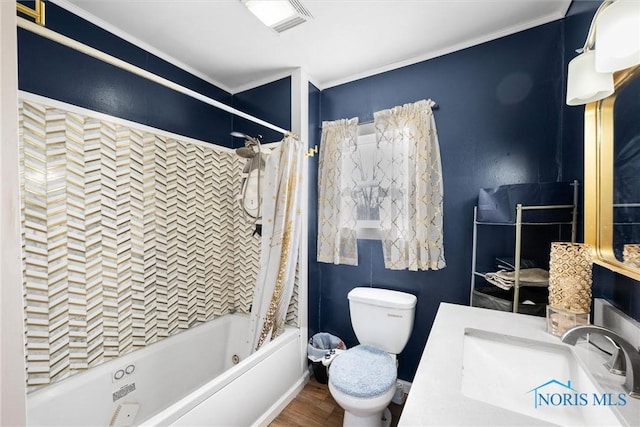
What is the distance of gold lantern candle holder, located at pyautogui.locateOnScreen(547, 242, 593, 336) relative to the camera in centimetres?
97

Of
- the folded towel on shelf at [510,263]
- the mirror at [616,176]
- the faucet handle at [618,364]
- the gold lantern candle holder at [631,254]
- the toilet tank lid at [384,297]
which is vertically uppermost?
the mirror at [616,176]

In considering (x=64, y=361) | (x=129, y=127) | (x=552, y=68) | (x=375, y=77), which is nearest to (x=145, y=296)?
(x=64, y=361)

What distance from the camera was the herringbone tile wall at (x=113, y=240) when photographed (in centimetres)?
131

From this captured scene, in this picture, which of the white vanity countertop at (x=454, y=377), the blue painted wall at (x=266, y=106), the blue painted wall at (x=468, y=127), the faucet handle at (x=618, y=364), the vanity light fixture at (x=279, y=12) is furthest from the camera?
the blue painted wall at (x=266, y=106)

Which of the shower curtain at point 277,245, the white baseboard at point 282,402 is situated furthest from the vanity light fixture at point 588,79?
the white baseboard at point 282,402

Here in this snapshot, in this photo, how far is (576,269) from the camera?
98cm

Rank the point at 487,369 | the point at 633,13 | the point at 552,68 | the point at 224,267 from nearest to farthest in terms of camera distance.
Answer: the point at 633,13
the point at 487,369
the point at 552,68
the point at 224,267

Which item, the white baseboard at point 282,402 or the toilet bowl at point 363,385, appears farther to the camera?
the white baseboard at point 282,402

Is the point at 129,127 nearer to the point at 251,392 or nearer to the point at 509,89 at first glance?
the point at 251,392

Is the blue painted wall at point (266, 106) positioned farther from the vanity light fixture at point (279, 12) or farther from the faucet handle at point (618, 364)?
the faucet handle at point (618, 364)

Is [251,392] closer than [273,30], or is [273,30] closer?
[251,392]

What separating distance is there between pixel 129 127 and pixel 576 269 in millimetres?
2378

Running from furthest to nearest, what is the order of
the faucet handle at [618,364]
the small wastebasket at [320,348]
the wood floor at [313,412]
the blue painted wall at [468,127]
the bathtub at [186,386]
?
the small wastebasket at [320,348] → the wood floor at [313,412] → the blue painted wall at [468,127] → the bathtub at [186,386] → the faucet handle at [618,364]

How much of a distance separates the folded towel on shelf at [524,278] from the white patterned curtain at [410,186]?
34cm
